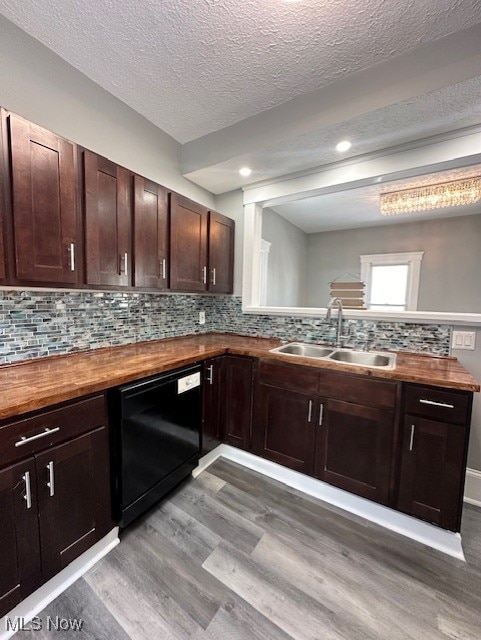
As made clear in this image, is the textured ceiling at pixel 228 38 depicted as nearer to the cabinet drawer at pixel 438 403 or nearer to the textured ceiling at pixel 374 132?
the textured ceiling at pixel 374 132

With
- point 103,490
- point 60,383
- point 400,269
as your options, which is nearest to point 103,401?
point 60,383

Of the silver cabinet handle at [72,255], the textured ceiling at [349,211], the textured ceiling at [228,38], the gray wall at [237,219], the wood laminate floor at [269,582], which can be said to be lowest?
the wood laminate floor at [269,582]

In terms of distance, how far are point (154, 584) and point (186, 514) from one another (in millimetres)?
420

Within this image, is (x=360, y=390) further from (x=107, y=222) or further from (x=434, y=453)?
(x=107, y=222)

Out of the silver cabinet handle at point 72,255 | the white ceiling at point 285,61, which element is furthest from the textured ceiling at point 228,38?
the silver cabinet handle at point 72,255

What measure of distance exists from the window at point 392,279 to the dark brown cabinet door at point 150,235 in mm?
3651

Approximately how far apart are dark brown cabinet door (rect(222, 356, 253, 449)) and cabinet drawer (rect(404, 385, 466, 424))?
106 centimetres

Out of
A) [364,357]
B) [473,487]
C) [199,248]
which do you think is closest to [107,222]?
[199,248]

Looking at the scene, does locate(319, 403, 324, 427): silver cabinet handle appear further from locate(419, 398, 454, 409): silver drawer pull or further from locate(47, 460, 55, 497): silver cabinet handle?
locate(47, 460, 55, 497): silver cabinet handle

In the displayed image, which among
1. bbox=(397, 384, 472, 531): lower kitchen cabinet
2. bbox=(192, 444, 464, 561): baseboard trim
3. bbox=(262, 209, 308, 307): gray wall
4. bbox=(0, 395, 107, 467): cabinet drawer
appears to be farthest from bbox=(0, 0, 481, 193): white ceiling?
bbox=(192, 444, 464, 561): baseboard trim

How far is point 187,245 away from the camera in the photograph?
2.21 metres

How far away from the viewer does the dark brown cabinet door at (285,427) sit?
73.2 inches

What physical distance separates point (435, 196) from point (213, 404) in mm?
2622

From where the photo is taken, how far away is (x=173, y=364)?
→ 5.52 ft
